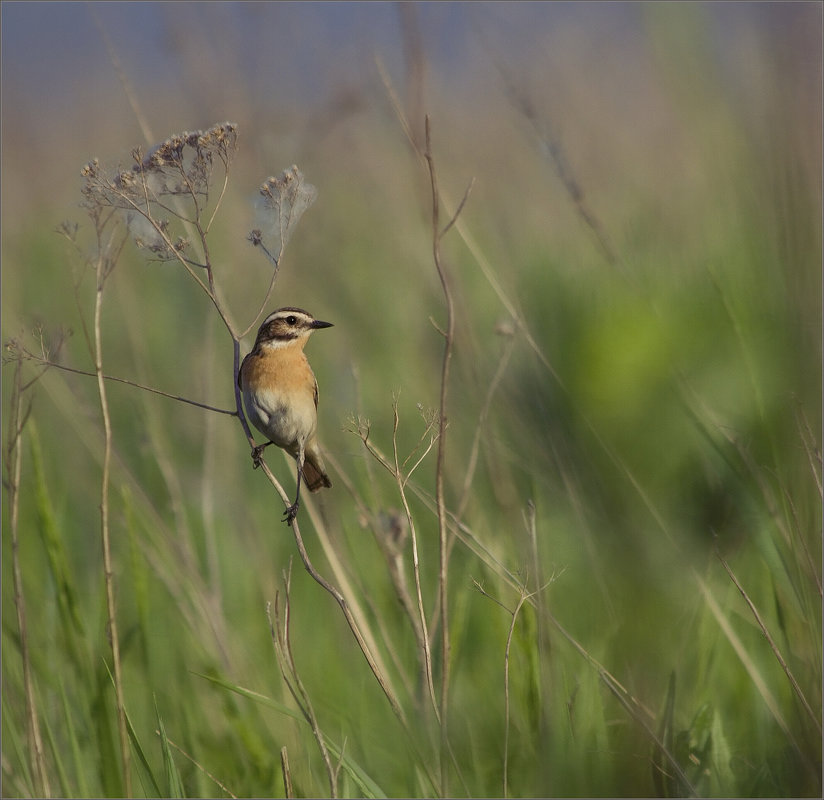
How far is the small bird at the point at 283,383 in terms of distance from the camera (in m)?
2.50

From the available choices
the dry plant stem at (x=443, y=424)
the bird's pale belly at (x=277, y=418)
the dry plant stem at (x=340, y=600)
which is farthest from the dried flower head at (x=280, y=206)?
the bird's pale belly at (x=277, y=418)

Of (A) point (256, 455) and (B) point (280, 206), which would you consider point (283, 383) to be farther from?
(B) point (280, 206)

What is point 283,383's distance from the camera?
261 cm

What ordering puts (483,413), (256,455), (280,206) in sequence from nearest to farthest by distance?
1. (280,206)
2. (256,455)
3. (483,413)

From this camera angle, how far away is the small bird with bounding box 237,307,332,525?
250 centimetres

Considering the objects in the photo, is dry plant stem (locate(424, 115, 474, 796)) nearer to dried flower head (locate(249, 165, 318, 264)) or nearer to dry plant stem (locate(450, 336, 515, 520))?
dried flower head (locate(249, 165, 318, 264))

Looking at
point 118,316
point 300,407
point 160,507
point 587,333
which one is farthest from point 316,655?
point 118,316

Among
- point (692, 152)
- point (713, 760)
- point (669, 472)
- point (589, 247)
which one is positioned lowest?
point (713, 760)

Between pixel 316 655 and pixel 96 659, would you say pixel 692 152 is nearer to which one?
pixel 316 655

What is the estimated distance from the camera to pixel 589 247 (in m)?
3.30

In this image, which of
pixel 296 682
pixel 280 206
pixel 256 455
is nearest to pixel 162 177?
pixel 280 206

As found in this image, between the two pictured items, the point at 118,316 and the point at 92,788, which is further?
the point at 118,316

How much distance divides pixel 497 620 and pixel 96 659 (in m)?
1.12

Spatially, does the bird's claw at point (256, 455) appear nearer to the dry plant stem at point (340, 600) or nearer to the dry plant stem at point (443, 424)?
the dry plant stem at point (340, 600)
